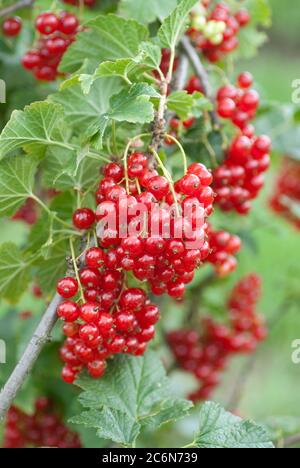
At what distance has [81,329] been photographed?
0.92 m

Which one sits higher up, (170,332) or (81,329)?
(81,329)

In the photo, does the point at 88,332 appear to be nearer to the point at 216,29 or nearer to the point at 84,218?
the point at 84,218

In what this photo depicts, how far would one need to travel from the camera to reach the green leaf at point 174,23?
0.95 m

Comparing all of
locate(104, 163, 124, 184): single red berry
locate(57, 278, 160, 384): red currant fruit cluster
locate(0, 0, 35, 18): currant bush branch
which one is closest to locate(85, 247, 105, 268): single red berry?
locate(57, 278, 160, 384): red currant fruit cluster

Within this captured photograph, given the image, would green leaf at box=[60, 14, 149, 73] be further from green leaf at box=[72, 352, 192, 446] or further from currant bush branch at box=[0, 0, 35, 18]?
green leaf at box=[72, 352, 192, 446]

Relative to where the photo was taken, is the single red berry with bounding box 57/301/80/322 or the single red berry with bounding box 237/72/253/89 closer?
the single red berry with bounding box 57/301/80/322

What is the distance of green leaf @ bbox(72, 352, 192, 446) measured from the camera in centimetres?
97

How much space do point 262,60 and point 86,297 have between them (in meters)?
5.87

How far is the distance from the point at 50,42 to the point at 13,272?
0.41 metres

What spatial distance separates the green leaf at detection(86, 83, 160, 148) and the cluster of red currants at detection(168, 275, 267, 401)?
0.92 meters

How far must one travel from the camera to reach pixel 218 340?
1765mm
